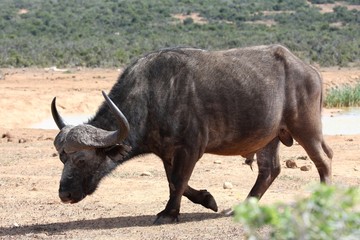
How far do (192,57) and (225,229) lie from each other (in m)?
1.90

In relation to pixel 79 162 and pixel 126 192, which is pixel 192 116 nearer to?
pixel 79 162

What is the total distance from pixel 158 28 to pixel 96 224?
54002 millimetres

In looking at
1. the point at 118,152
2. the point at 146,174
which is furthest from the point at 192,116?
the point at 146,174

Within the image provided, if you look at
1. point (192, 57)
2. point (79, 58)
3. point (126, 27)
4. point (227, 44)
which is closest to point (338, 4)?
point (126, 27)

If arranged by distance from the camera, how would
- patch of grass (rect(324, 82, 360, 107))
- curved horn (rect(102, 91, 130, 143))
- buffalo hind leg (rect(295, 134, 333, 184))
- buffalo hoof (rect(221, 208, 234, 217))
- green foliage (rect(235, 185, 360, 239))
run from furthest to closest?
patch of grass (rect(324, 82, 360, 107)), buffalo hind leg (rect(295, 134, 333, 184)), buffalo hoof (rect(221, 208, 234, 217)), curved horn (rect(102, 91, 130, 143)), green foliage (rect(235, 185, 360, 239))

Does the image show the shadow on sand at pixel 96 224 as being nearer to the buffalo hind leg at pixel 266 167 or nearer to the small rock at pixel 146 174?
the buffalo hind leg at pixel 266 167

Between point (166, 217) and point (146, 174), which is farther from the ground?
point (166, 217)

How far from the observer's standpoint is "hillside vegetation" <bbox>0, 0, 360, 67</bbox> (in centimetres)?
4481

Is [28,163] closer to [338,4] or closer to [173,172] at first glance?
[173,172]

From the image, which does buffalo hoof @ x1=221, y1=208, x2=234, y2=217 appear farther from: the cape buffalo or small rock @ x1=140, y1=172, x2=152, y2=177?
small rock @ x1=140, y1=172, x2=152, y2=177

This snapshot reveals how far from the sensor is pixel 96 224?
941cm

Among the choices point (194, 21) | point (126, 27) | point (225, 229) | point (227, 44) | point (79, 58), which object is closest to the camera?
point (225, 229)

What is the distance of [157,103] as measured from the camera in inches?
364

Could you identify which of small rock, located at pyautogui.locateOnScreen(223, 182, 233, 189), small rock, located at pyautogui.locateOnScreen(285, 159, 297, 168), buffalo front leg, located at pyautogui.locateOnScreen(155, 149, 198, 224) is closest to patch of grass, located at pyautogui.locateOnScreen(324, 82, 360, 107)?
small rock, located at pyautogui.locateOnScreen(285, 159, 297, 168)
